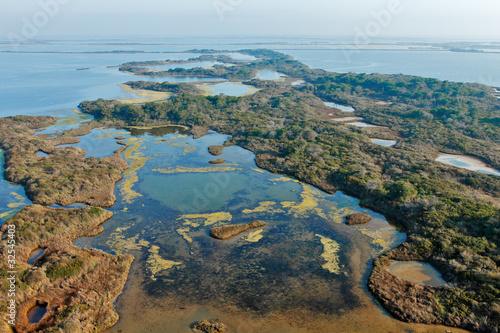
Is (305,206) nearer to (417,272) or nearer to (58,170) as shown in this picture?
(417,272)

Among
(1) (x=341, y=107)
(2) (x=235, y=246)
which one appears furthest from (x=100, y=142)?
(1) (x=341, y=107)

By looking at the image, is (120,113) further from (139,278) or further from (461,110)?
(461,110)

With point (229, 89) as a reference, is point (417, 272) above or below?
below

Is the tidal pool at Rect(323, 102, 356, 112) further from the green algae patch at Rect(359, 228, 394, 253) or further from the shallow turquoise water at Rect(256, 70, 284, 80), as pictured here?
the green algae patch at Rect(359, 228, 394, 253)

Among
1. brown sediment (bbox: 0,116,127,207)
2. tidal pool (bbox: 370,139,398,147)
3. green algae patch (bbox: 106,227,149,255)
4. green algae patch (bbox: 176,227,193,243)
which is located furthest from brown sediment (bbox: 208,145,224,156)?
tidal pool (bbox: 370,139,398,147)

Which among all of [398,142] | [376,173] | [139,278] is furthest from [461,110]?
[139,278]

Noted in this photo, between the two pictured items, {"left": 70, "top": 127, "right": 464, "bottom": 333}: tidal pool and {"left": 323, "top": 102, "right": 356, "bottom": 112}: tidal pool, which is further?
{"left": 323, "top": 102, "right": 356, "bottom": 112}: tidal pool

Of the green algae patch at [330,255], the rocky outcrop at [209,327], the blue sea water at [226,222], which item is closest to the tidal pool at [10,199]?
the blue sea water at [226,222]

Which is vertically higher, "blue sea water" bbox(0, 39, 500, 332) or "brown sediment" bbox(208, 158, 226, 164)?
"brown sediment" bbox(208, 158, 226, 164)
